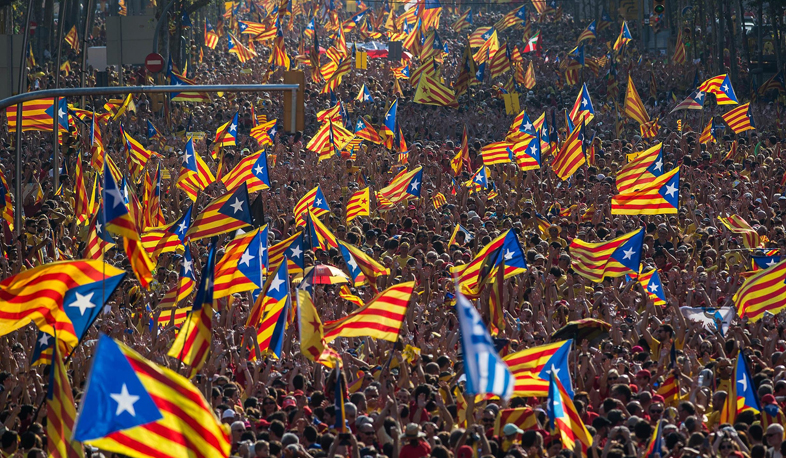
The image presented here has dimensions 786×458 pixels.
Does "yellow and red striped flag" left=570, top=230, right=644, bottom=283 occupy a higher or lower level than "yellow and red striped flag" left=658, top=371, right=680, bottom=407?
higher

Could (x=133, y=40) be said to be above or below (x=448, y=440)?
above

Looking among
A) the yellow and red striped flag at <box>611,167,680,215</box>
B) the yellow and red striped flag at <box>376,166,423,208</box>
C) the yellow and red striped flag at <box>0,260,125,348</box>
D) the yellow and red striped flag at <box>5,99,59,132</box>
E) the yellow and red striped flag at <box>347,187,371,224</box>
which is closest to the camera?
the yellow and red striped flag at <box>0,260,125,348</box>

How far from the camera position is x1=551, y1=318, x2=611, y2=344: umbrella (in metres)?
11.5

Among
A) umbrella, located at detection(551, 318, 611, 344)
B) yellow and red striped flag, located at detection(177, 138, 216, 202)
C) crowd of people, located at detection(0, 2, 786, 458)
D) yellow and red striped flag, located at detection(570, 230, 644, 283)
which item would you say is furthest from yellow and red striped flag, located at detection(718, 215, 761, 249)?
yellow and red striped flag, located at detection(177, 138, 216, 202)

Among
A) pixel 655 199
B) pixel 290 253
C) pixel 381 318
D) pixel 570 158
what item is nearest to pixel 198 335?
pixel 381 318

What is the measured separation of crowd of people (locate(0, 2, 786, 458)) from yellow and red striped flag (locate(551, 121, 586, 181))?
13.2 inches

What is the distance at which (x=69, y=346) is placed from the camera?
11086 mm

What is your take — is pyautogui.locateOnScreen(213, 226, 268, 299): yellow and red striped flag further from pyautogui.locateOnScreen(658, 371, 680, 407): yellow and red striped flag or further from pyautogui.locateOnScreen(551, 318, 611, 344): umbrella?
pyautogui.locateOnScreen(658, 371, 680, 407): yellow and red striped flag

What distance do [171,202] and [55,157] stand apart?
228 centimetres

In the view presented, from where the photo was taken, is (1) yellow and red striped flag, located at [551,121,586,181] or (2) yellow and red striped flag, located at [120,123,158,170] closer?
(1) yellow and red striped flag, located at [551,121,586,181]

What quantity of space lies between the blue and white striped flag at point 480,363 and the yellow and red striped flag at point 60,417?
9.44 ft

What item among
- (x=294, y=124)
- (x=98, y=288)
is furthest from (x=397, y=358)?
(x=294, y=124)

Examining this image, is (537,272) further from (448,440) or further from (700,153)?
(700,153)

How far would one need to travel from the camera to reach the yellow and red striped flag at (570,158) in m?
20.1
